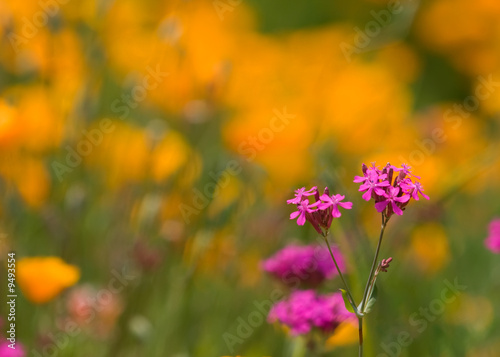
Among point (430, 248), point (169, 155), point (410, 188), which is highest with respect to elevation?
point (169, 155)

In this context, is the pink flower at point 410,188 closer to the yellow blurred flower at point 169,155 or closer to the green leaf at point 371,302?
the green leaf at point 371,302

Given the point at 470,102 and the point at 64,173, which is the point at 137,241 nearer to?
the point at 64,173

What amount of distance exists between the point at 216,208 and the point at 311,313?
0.55m

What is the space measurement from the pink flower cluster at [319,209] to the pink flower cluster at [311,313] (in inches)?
5.8

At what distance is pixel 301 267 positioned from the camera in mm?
908

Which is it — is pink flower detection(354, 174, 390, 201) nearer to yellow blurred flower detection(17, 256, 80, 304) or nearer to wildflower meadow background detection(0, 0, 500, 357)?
wildflower meadow background detection(0, 0, 500, 357)

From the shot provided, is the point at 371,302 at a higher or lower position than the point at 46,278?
lower

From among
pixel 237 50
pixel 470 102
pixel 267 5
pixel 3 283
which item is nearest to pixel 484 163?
pixel 3 283

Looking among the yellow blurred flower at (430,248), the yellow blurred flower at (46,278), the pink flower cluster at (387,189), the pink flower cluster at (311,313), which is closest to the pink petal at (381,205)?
the pink flower cluster at (387,189)

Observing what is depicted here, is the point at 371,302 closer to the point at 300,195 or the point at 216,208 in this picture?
the point at 300,195

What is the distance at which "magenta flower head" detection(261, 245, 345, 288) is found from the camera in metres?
0.91

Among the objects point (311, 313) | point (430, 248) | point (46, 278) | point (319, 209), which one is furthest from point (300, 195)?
point (430, 248)

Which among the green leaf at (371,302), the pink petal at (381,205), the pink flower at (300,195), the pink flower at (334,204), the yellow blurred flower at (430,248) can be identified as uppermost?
the pink flower at (300,195)

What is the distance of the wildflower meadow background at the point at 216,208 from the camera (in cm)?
103
